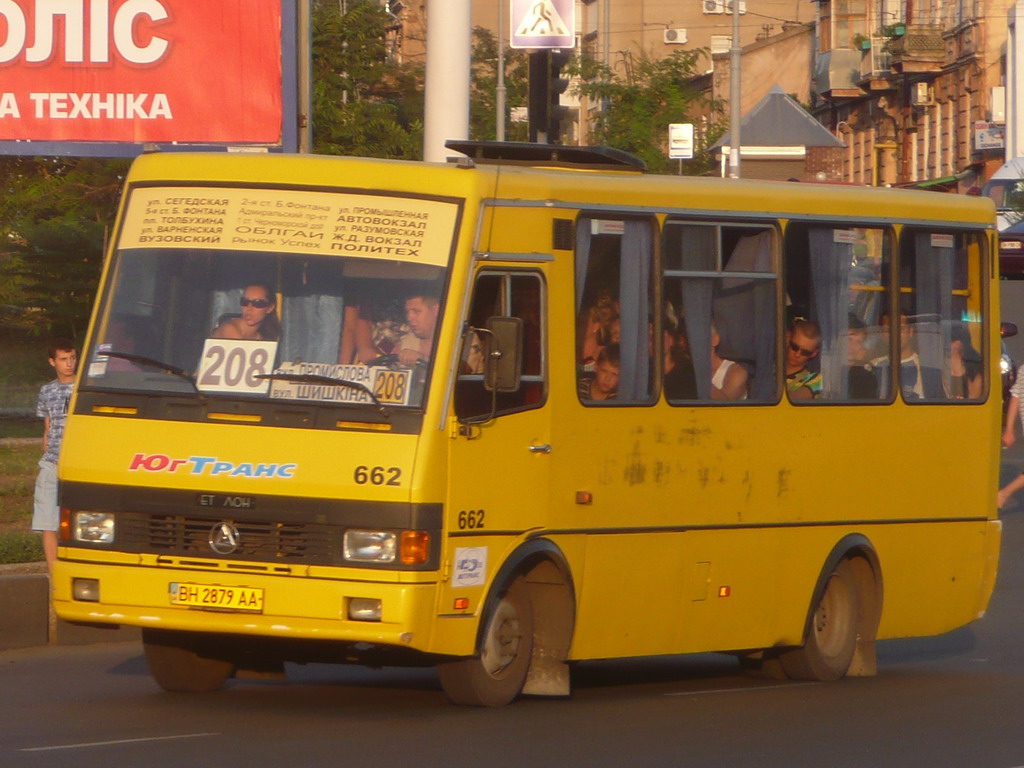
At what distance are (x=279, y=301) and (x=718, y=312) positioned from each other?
2.56 metres

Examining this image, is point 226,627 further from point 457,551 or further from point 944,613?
point 944,613

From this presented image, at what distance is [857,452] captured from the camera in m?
11.8

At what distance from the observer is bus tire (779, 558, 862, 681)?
11914 millimetres

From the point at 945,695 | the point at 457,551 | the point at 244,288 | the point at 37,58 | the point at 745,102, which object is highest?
the point at 745,102

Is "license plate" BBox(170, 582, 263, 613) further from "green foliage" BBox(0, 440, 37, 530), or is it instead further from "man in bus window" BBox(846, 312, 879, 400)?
"green foliage" BBox(0, 440, 37, 530)

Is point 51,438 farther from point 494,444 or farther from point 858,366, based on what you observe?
point 858,366

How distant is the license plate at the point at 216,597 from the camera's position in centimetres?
919

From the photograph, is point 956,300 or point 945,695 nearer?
point 945,695

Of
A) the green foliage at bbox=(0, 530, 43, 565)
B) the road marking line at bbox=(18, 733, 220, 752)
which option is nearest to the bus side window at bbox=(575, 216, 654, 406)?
the road marking line at bbox=(18, 733, 220, 752)

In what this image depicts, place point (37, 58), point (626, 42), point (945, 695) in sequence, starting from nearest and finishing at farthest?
point (945, 695) < point (37, 58) < point (626, 42)

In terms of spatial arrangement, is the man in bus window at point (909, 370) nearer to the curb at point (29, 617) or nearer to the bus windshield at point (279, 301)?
the bus windshield at point (279, 301)

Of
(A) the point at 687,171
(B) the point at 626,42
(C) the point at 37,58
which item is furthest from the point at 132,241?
(B) the point at 626,42

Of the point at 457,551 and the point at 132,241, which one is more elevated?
the point at 132,241

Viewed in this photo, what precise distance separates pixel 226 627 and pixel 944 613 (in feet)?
16.5
